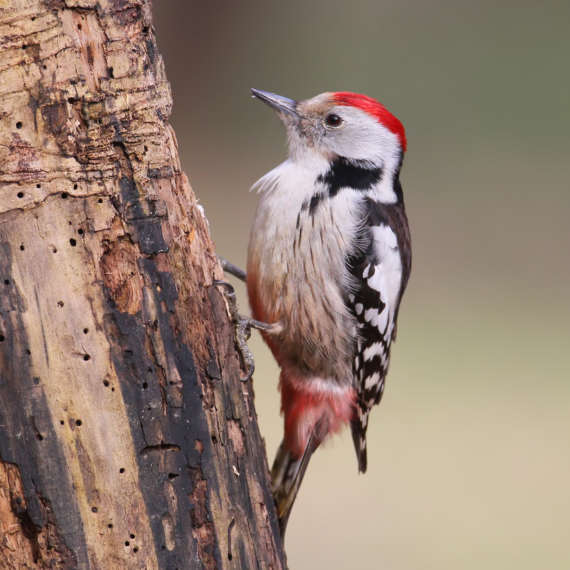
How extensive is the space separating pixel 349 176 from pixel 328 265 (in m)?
0.41

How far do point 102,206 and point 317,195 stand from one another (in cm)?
125

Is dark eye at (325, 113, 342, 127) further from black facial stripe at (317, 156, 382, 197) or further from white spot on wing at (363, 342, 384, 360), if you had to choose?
white spot on wing at (363, 342, 384, 360)

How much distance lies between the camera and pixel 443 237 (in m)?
10.5

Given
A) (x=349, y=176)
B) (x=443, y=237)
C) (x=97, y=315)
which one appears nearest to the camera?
(x=97, y=315)

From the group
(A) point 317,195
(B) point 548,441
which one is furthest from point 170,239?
(B) point 548,441

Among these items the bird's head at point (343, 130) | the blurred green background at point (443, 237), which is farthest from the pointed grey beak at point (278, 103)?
the blurred green background at point (443, 237)

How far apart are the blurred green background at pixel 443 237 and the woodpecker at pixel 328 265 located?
2.36 m

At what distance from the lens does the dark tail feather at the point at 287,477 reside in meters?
3.27

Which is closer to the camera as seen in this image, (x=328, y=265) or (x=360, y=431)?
(x=328, y=265)

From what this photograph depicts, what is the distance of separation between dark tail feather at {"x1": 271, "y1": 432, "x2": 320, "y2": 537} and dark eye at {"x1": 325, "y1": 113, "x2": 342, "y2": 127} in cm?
131

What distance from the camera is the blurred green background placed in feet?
20.5

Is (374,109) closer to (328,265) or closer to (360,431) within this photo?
(328,265)

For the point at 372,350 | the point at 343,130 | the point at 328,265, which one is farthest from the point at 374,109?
the point at 372,350

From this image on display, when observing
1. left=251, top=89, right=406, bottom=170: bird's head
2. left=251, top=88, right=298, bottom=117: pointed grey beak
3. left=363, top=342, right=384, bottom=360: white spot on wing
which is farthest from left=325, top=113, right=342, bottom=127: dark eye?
left=363, top=342, right=384, bottom=360: white spot on wing
